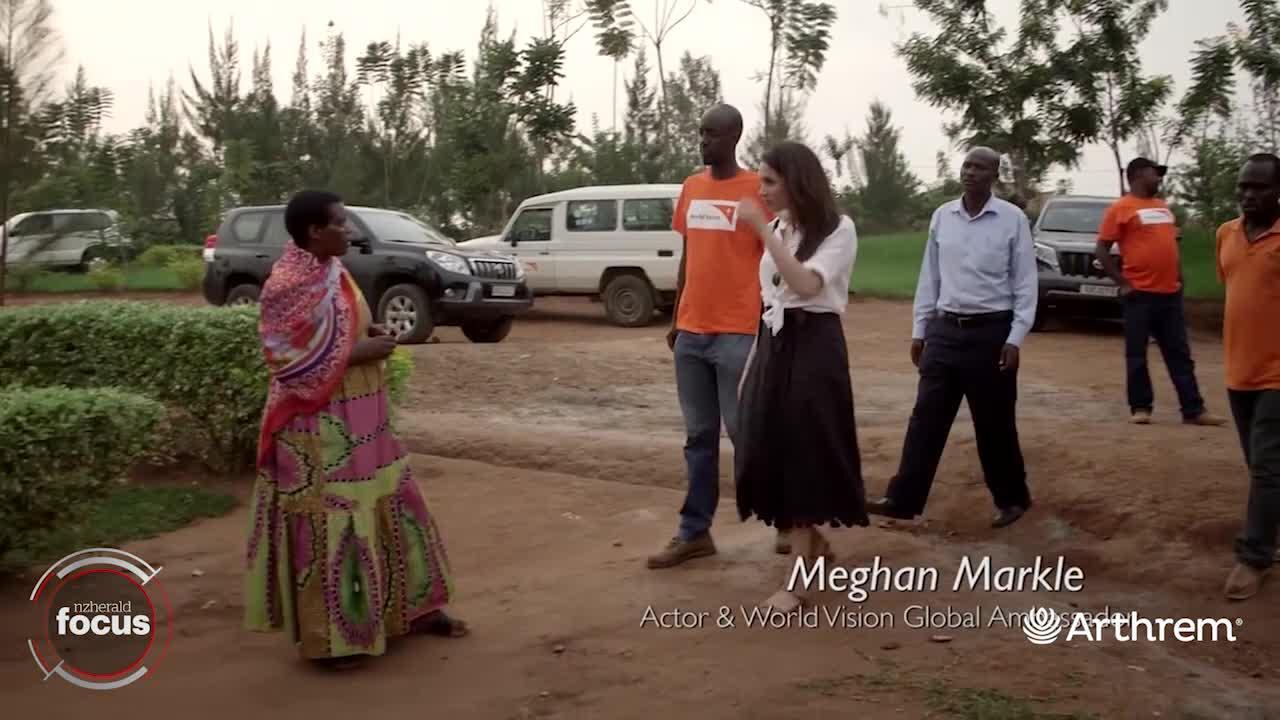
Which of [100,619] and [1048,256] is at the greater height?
[1048,256]

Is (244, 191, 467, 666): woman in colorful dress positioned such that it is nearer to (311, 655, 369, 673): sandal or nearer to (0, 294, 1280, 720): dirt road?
(311, 655, 369, 673): sandal

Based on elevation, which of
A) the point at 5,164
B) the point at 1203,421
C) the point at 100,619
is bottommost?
the point at 100,619

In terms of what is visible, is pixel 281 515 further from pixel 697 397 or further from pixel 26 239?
pixel 26 239

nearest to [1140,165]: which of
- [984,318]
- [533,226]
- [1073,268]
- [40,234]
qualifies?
[984,318]

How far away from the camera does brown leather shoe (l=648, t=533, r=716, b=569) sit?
565cm

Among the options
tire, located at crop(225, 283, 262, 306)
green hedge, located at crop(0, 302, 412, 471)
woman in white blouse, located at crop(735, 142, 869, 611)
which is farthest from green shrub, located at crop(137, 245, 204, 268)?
woman in white blouse, located at crop(735, 142, 869, 611)

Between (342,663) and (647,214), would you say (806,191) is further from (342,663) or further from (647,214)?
A: (647,214)

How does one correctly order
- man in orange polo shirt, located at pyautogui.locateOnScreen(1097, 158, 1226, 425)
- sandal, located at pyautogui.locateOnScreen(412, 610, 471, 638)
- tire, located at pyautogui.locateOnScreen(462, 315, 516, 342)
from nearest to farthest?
1. sandal, located at pyautogui.locateOnScreen(412, 610, 471, 638)
2. man in orange polo shirt, located at pyautogui.locateOnScreen(1097, 158, 1226, 425)
3. tire, located at pyautogui.locateOnScreen(462, 315, 516, 342)

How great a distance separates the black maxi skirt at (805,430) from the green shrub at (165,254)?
2450 cm

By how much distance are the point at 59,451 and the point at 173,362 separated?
207 cm

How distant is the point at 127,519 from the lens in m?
6.71

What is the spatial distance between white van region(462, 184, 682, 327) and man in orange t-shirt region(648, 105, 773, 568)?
12018 mm

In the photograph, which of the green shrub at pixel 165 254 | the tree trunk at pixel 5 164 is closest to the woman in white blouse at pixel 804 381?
the tree trunk at pixel 5 164

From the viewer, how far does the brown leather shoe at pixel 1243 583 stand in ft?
16.9
